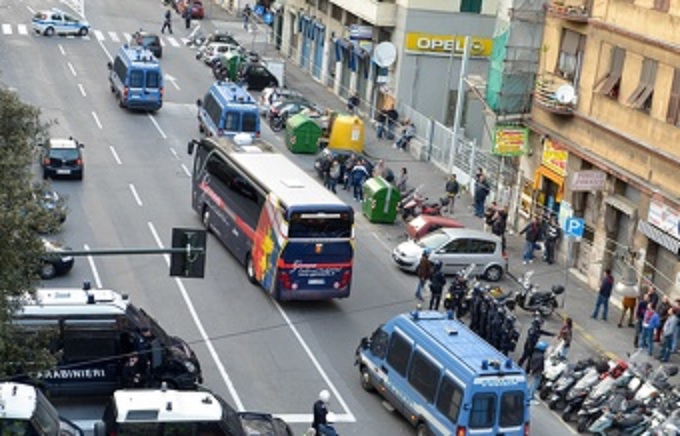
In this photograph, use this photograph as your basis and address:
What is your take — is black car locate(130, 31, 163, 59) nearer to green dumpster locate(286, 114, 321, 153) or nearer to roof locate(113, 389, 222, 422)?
green dumpster locate(286, 114, 321, 153)

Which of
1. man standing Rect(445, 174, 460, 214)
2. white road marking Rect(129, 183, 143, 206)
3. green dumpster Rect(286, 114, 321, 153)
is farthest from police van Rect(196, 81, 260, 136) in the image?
man standing Rect(445, 174, 460, 214)

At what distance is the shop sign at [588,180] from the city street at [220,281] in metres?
3.03

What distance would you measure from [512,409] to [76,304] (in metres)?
9.24

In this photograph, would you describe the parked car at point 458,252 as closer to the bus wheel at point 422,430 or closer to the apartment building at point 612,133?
the apartment building at point 612,133

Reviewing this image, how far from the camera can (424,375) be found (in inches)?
1102

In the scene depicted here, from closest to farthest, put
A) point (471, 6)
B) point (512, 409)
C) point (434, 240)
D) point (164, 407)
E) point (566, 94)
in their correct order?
point (164, 407) < point (512, 409) < point (434, 240) < point (566, 94) < point (471, 6)

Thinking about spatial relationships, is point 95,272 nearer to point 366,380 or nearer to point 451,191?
point 366,380

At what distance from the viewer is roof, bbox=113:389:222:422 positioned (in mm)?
23781

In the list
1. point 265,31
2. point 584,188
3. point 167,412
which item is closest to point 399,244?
point 584,188

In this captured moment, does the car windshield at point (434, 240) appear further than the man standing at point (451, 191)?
No

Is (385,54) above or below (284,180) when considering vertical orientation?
below

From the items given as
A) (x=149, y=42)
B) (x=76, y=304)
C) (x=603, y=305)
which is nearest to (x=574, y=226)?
(x=603, y=305)

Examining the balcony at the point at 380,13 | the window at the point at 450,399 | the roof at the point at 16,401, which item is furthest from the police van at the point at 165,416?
the balcony at the point at 380,13

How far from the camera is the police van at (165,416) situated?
23734mm
